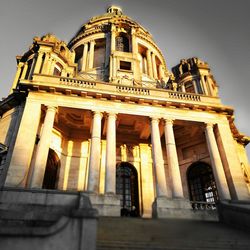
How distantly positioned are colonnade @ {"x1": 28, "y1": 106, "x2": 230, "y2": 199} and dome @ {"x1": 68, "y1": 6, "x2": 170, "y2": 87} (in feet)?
35.1

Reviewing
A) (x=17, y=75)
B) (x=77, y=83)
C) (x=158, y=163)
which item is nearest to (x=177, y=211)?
(x=158, y=163)

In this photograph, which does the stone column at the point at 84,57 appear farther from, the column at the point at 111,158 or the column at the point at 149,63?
the column at the point at 111,158

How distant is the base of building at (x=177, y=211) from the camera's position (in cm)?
1293

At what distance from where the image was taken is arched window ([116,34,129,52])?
30797 mm

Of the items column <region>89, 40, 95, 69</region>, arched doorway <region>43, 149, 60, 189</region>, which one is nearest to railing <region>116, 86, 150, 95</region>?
arched doorway <region>43, 149, 60, 189</region>

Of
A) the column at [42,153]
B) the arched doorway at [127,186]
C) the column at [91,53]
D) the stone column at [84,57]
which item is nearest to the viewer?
the column at [42,153]

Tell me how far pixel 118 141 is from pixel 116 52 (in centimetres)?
1243

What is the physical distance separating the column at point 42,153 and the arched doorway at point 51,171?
3752 mm

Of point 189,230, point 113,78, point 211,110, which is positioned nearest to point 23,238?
point 189,230

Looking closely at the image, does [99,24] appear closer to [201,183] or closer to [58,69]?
[58,69]

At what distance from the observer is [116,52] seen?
91.5ft

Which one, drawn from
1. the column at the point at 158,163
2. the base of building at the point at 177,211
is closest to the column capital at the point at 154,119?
the column at the point at 158,163

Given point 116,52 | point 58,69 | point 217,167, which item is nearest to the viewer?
point 217,167

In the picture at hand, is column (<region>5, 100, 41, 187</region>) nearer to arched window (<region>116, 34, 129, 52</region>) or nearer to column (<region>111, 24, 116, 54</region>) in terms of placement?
column (<region>111, 24, 116, 54</region>)
